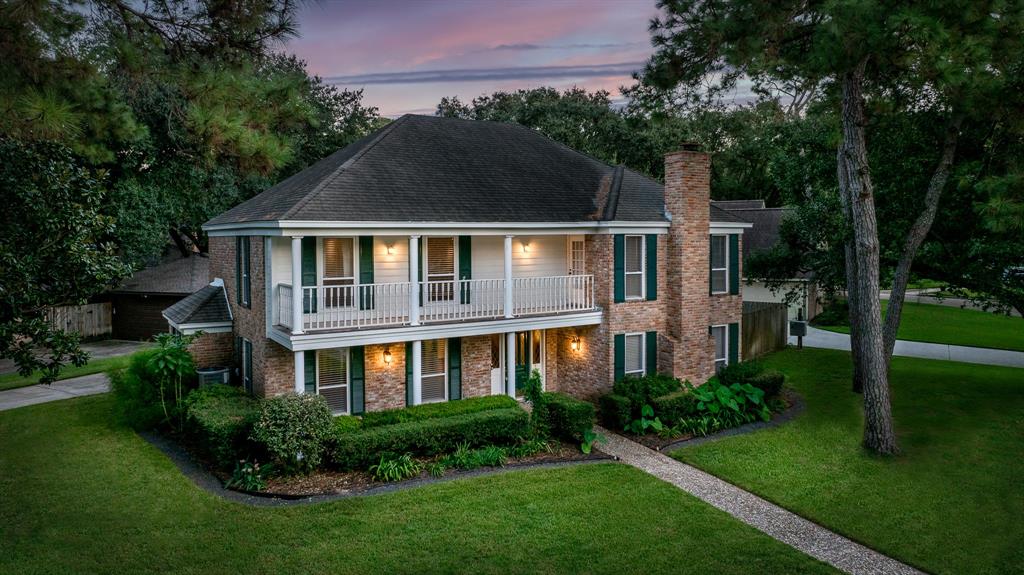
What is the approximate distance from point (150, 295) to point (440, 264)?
57.4 feet

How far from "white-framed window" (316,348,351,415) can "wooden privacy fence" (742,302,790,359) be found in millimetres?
15267

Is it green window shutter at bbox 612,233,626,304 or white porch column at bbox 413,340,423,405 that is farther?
green window shutter at bbox 612,233,626,304

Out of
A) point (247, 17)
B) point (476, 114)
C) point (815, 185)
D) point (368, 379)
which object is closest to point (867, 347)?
point (815, 185)

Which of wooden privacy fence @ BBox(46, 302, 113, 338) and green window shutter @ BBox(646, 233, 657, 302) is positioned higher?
green window shutter @ BBox(646, 233, 657, 302)

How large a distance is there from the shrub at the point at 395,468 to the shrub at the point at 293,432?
3.62 ft

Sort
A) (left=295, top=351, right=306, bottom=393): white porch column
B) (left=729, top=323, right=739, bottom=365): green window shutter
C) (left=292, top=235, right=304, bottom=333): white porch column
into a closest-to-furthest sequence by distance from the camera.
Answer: (left=292, top=235, right=304, bottom=333): white porch column, (left=295, top=351, right=306, bottom=393): white porch column, (left=729, top=323, right=739, bottom=365): green window shutter

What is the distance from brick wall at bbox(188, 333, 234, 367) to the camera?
1681 centimetres

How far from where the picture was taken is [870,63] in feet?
47.1

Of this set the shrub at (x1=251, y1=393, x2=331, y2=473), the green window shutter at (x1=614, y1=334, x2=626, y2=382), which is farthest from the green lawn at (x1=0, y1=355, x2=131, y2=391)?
the green window shutter at (x1=614, y1=334, x2=626, y2=382)

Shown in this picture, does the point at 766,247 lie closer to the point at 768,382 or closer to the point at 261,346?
the point at 768,382

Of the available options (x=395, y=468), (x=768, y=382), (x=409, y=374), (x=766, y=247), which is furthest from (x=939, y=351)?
(x=395, y=468)

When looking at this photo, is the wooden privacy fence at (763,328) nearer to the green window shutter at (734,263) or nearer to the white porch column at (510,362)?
the green window shutter at (734,263)

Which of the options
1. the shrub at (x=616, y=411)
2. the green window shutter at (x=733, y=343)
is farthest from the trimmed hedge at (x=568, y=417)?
the green window shutter at (x=733, y=343)

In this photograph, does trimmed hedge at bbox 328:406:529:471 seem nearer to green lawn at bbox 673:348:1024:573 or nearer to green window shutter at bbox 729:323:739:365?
green lawn at bbox 673:348:1024:573
